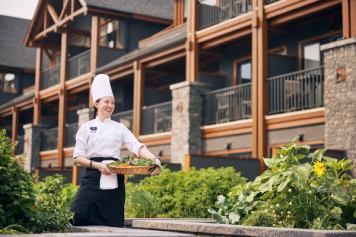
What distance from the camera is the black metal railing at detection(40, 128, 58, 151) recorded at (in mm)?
31625

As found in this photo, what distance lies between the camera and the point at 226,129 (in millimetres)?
19516

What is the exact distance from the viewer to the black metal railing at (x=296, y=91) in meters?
16.7

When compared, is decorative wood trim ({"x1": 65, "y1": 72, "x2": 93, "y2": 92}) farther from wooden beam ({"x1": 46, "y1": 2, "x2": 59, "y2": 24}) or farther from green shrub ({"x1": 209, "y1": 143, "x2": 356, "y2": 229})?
green shrub ({"x1": 209, "y1": 143, "x2": 356, "y2": 229})

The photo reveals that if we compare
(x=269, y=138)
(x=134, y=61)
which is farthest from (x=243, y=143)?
(x=134, y=61)

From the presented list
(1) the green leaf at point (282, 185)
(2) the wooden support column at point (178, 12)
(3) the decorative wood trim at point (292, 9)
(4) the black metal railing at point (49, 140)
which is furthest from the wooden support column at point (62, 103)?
(1) the green leaf at point (282, 185)

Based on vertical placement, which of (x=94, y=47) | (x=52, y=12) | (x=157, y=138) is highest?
(x=52, y=12)

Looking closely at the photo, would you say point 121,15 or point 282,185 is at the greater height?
point 121,15

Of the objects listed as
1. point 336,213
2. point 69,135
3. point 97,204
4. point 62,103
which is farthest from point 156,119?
point 97,204

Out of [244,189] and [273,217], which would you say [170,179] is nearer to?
[244,189]

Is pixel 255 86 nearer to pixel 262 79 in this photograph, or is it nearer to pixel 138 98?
pixel 262 79

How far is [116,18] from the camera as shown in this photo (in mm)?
28078

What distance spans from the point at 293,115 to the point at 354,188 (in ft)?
34.2

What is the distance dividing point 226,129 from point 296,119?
3.00m

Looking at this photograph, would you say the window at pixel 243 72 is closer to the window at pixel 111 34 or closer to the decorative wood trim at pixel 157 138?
the decorative wood trim at pixel 157 138
